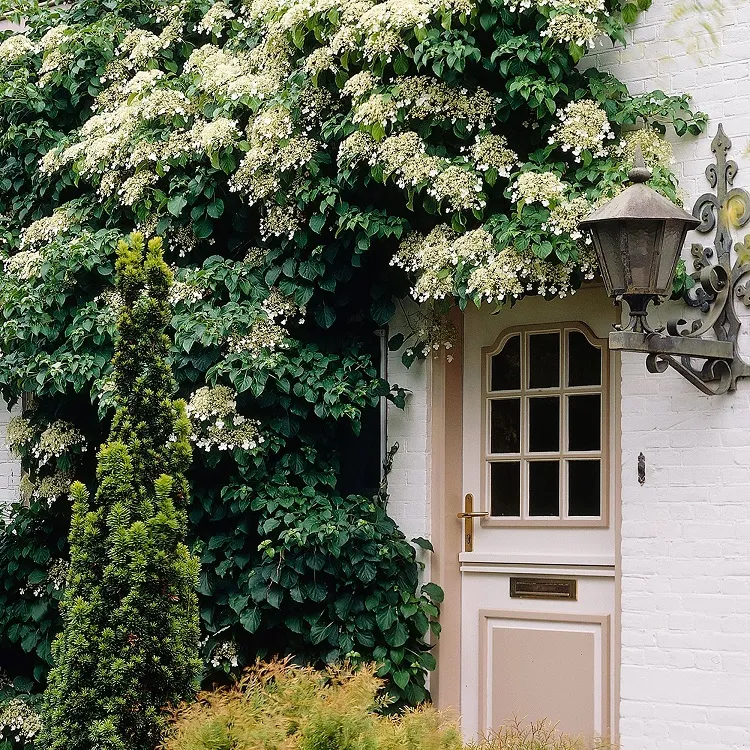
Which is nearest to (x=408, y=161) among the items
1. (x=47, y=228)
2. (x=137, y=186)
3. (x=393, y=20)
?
(x=393, y=20)

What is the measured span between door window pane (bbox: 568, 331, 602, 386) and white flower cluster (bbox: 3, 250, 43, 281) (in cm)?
291

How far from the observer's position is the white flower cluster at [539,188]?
457 cm

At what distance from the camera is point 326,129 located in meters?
5.33

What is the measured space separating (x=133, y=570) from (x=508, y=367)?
2.17m

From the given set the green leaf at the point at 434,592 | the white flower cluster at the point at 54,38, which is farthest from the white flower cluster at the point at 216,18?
the green leaf at the point at 434,592

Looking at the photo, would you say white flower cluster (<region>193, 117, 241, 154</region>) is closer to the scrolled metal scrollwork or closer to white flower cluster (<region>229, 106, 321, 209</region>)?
white flower cluster (<region>229, 106, 321, 209</region>)

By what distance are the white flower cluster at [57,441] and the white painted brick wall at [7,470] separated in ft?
3.01

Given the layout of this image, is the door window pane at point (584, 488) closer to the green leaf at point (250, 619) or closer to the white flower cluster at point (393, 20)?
the green leaf at point (250, 619)

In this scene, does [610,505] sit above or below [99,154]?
below

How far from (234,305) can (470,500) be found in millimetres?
1534

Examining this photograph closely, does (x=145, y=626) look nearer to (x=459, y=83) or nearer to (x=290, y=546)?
(x=290, y=546)

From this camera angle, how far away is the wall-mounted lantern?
159 inches

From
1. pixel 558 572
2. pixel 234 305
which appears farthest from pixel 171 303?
pixel 558 572

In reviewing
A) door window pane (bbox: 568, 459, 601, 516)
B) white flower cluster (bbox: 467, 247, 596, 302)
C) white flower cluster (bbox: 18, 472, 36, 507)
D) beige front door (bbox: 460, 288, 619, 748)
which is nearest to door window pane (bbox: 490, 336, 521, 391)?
beige front door (bbox: 460, 288, 619, 748)
